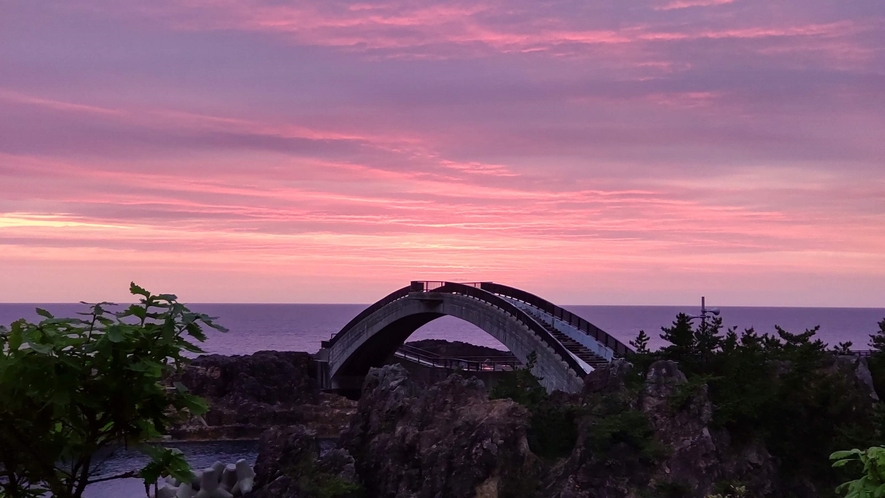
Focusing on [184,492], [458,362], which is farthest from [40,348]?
[458,362]

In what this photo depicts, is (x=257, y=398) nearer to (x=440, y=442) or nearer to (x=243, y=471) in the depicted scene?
(x=243, y=471)

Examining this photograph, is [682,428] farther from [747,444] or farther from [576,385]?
[576,385]

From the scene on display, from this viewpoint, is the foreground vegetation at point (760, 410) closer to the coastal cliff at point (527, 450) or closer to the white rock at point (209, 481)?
the coastal cliff at point (527, 450)

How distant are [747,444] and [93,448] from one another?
2482 cm

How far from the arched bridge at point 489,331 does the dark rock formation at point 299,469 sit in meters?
11.8

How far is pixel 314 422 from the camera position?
60.5 metres

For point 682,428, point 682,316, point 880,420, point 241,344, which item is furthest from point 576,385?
point 241,344

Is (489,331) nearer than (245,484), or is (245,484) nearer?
(245,484)

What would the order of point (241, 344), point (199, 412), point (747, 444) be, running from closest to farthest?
1. point (199, 412)
2. point (747, 444)
3. point (241, 344)

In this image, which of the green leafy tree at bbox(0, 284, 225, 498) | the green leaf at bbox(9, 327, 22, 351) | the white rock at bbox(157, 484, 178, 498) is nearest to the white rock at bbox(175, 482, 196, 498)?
Result: the white rock at bbox(157, 484, 178, 498)

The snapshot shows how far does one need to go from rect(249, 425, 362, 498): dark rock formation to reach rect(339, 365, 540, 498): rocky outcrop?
5.11ft

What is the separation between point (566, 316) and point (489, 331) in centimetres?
589

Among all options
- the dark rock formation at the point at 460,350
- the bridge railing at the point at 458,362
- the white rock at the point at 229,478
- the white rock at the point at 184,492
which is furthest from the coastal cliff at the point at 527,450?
the dark rock formation at the point at 460,350

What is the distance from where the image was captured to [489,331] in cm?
5097
